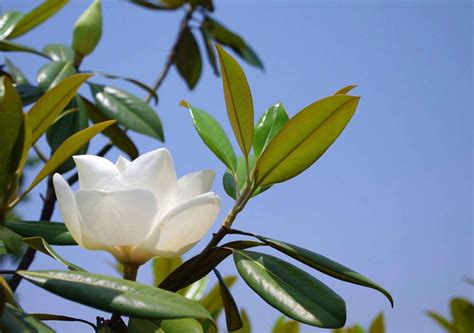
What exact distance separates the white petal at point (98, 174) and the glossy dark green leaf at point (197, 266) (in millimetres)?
112

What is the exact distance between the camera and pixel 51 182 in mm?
1261

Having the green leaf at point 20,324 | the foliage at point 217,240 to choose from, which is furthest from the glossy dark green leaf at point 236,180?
the green leaf at point 20,324

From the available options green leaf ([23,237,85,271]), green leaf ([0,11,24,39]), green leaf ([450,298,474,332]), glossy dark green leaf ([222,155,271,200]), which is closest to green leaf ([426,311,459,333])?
green leaf ([450,298,474,332])

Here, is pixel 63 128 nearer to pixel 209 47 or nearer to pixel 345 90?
pixel 345 90

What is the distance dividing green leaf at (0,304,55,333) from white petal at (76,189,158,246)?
0.44 feet

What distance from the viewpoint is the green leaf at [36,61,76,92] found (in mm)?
1292

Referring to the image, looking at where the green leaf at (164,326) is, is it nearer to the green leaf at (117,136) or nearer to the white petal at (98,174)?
the white petal at (98,174)

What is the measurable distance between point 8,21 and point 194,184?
0.80m

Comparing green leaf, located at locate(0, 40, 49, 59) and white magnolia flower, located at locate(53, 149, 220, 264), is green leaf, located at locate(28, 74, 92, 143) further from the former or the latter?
green leaf, located at locate(0, 40, 49, 59)

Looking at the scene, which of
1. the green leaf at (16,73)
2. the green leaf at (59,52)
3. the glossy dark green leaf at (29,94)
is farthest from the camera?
the green leaf at (59,52)

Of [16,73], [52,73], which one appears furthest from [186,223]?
[16,73]

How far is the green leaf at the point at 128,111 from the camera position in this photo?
129cm

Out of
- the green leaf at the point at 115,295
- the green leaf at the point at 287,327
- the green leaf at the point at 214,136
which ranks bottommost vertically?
the green leaf at the point at 287,327

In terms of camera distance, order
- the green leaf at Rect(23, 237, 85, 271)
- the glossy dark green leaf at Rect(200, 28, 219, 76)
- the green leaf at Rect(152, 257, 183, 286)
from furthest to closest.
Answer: the glossy dark green leaf at Rect(200, 28, 219, 76) → the green leaf at Rect(152, 257, 183, 286) → the green leaf at Rect(23, 237, 85, 271)
